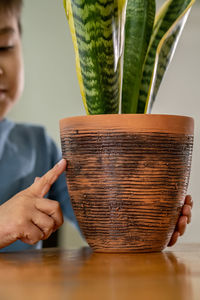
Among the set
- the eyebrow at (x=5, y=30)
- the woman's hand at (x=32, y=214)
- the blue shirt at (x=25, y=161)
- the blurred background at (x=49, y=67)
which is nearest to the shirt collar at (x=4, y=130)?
the blue shirt at (x=25, y=161)

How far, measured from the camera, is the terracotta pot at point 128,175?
0.51 m

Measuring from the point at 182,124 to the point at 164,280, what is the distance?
0.23m

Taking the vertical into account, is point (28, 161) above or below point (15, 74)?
below

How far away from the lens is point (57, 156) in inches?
54.5

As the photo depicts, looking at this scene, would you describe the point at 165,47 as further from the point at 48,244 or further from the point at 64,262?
the point at 48,244

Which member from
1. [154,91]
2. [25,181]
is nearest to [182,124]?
[154,91]

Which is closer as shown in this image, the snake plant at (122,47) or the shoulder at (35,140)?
the snake plant at (122,47)

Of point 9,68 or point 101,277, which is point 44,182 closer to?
point 101,277

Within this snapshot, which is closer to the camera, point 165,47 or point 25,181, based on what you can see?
point 165,47

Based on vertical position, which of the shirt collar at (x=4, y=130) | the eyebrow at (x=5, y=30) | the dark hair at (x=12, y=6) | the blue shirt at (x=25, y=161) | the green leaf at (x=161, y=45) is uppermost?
the dark hair at (x=12, y=6)

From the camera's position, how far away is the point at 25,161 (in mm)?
1315

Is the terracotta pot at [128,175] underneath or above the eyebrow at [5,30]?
underneath

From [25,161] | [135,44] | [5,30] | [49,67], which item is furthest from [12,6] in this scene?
[135,44]

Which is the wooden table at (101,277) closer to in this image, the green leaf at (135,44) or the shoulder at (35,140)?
the green leaf at (135,44)
